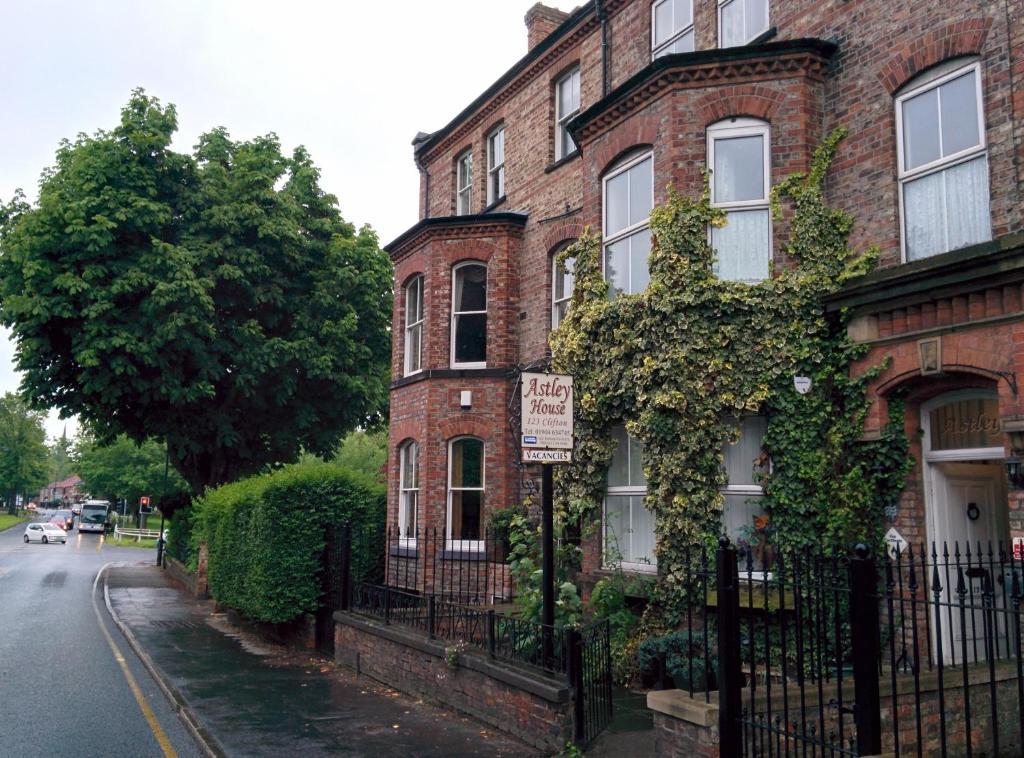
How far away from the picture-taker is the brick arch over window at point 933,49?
355 inches

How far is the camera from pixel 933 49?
9438 millimetres

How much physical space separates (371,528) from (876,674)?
1057 cm

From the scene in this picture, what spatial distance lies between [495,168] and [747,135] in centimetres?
845

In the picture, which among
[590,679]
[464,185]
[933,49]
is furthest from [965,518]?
[464,185]

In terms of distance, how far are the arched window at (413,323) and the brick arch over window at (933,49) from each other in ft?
33.1

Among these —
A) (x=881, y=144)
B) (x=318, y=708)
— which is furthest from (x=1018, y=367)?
(x=318, y=708)

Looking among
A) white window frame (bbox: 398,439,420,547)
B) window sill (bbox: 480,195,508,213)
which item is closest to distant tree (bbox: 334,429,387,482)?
white window frame (bbox: 398,439,420,547)

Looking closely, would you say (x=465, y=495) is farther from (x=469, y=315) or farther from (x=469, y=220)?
(x=469, y=220)

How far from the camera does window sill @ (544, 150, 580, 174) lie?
51.3ft

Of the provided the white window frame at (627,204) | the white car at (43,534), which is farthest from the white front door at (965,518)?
the white car at (43,534)

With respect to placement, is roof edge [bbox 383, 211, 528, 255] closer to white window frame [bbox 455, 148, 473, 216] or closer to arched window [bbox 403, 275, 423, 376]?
arched window [bbox 403, 275, 423, 376]

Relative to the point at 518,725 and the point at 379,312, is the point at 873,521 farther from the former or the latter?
the point at 379,312

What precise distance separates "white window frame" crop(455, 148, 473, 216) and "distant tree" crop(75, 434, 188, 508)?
38.7m

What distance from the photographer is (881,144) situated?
992 cm
